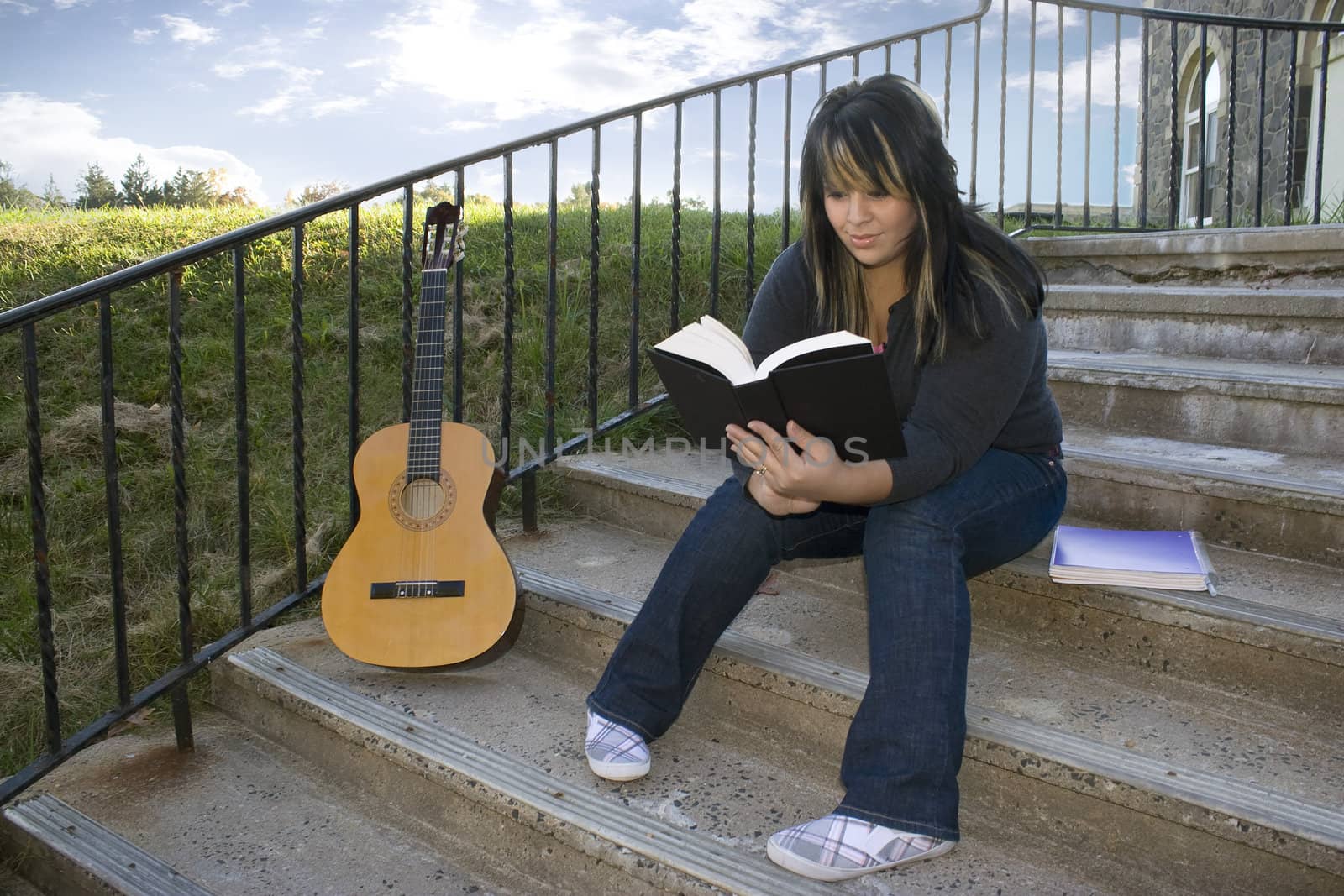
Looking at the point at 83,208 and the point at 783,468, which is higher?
the point at 83,208

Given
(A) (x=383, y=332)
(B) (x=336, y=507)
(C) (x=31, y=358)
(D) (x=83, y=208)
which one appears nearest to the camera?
(C) (x=31, y=358)

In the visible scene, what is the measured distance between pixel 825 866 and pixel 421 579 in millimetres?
1058

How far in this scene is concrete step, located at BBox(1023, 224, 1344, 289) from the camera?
3012mm

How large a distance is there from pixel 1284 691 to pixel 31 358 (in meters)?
2.39

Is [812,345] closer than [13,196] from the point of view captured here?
Yes

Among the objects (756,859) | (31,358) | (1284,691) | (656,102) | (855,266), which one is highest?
(656,102)

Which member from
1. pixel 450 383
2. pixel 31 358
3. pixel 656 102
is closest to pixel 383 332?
pixel 450 383

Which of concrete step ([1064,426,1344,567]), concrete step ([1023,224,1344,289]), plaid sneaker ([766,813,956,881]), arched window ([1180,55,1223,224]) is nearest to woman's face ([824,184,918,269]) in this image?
concrete step ([1064,426,1344,567])

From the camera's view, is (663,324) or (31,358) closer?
(31,358)

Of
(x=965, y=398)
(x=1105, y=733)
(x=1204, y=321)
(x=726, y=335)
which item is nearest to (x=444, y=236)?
(x=726, y=335)

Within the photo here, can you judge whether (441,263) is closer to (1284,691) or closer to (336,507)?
(336,507)

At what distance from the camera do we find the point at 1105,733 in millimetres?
1640

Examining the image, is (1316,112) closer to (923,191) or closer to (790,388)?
(923,191)

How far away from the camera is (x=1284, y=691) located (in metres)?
1.74
